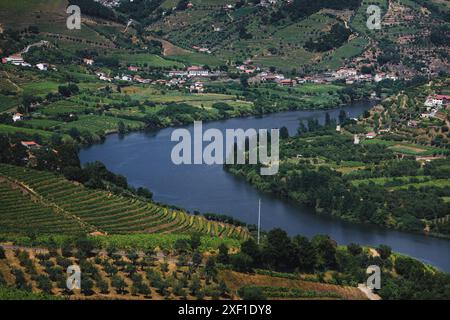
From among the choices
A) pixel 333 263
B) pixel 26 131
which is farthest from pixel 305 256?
pixel 26 131

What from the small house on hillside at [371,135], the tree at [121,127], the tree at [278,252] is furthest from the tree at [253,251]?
the tree at [121,127]

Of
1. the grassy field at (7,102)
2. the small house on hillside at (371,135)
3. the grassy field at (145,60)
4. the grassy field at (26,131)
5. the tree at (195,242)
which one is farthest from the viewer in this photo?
the grassy field at (145,60)

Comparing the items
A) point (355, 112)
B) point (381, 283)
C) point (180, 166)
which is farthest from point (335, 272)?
point (355, 112)

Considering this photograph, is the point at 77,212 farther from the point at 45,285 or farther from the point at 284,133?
the point at 284,133

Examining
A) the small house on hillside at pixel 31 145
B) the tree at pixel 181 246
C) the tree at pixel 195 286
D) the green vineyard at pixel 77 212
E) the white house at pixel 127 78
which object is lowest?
the tree at pixel 195 286

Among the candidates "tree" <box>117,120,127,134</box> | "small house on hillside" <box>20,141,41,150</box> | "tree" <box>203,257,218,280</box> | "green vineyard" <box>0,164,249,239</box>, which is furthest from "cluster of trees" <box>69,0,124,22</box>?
"tree" <box>203,257,218,280</box>

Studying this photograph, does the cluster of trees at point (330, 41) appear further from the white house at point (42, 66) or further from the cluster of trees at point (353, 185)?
the cluster of trees at point (353, 185)
